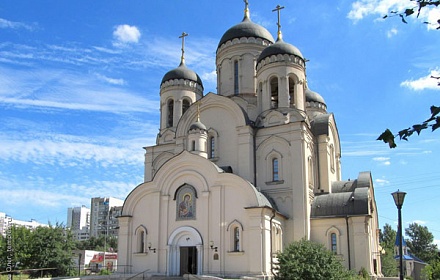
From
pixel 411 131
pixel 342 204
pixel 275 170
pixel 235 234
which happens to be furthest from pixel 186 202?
pixel 411 131

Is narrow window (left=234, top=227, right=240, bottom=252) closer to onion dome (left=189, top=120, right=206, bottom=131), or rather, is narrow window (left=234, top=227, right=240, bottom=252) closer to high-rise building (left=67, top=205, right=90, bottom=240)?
onion dome (left=189, top=120, right=206, bottom=131)

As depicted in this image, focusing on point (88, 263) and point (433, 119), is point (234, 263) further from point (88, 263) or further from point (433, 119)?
point (88, 263)

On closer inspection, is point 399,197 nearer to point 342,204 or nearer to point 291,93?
point 342,204

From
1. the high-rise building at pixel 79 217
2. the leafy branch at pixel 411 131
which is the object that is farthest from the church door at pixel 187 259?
the high-rise building at pixel 79 217

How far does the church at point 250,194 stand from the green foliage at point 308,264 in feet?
11.2

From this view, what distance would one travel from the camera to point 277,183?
27.7 m

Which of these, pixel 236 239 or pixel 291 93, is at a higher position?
pixel 291 93

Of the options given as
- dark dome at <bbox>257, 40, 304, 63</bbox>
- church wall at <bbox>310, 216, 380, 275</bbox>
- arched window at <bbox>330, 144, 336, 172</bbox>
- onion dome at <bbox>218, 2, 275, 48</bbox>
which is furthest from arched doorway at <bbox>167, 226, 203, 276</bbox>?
onion dome at <bbox>218, 2, 275, 48</bbox>

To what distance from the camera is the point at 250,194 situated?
24984 mm

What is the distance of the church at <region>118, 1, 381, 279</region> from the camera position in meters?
25.2

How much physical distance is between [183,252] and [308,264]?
29.0 feet

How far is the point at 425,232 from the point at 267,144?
55092mm

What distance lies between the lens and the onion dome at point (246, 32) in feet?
111

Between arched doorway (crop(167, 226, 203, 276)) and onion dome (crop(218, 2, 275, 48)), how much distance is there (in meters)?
14.7
